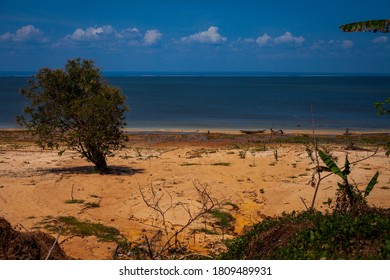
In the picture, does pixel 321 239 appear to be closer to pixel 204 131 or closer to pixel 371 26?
pixel 371 26

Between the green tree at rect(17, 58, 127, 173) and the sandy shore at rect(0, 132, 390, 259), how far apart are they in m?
1.44

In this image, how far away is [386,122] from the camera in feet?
145

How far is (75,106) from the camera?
1477 centimetres

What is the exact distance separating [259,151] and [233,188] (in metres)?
7.41

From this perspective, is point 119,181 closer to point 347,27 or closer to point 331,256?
point 347,27

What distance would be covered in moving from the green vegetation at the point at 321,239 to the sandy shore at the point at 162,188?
5.79 ft

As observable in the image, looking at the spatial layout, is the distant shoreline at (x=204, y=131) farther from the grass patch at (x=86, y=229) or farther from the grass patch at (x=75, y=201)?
the grass patch at (x=86, y=229)

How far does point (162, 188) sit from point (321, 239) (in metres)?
7.86

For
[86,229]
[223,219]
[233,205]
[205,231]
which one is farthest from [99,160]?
[205,231]

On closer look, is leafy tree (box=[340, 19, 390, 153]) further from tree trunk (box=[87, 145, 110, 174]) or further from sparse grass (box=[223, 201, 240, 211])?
tree trunk (box=[87, 145, 110, 174])

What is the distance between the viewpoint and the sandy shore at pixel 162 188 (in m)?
10.5

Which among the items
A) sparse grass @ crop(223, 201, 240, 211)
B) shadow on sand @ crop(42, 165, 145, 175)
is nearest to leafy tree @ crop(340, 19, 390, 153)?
sparse grass @ crop(223, 201, 240, 211)
